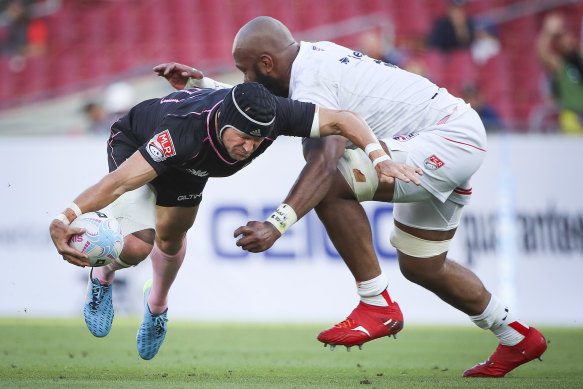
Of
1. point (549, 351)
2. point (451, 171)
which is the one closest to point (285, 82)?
point (451, 171)

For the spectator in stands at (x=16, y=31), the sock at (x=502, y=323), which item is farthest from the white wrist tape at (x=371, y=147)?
the spectator in stands at (x=16, y=31)

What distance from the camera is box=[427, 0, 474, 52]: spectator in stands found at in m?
14.4

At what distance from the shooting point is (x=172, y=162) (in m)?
5.38

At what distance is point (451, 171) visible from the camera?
5695mm

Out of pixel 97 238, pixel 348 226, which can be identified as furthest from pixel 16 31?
pixel 348 226

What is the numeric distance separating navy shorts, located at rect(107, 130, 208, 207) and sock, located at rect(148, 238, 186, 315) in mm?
528

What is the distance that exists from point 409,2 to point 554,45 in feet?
15.3

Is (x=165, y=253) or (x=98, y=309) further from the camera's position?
(x=165, y=253)

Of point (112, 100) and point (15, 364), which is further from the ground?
point (15, 364)

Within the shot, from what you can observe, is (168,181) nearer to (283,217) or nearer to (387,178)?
(283,217)

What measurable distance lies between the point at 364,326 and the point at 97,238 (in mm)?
1827

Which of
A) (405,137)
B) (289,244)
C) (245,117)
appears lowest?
(289,244)

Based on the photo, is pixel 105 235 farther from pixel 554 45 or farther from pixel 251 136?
pixel 554 45

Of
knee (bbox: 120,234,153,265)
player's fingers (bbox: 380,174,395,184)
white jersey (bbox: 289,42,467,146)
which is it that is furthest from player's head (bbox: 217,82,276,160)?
knee (bbox: 120,234,153,265)
